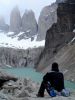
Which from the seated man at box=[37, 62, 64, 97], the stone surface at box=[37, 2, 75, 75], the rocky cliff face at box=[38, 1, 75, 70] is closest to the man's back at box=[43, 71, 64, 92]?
the seated man at box=[37, 62, 64, 97]

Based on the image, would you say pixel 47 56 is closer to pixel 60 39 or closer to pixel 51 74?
pixel 60 39

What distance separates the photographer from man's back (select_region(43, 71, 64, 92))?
16016mm

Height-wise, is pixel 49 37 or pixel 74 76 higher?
pixel 49 37

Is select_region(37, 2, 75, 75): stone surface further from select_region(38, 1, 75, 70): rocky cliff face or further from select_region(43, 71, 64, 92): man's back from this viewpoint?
select_region(43, 71, 64, 92): man's back

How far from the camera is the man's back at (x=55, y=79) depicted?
52.5ft

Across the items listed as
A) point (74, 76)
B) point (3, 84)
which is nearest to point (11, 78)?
point (3, 84)

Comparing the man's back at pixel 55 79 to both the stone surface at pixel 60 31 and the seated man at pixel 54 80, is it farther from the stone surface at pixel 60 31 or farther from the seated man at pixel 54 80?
the stone surface at pixel 60 31

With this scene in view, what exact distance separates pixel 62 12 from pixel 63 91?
278ft

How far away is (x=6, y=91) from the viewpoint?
19047mm

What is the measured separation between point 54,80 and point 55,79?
0.06 m

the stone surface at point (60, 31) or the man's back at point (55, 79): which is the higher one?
the stone surface at point (60, 31)

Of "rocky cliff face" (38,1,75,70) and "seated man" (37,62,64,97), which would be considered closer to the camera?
"seated man" (37,62,64,97)

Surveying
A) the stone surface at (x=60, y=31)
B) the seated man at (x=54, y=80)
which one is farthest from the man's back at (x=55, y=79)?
the stone surface at (x=60, y=31)

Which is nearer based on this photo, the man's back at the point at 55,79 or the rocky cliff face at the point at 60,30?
the man's back at the point at 55,79
